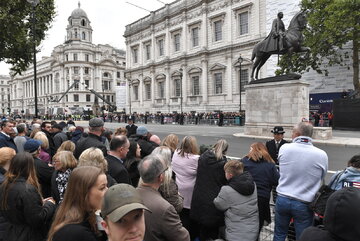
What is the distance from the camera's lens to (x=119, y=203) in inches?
64.4

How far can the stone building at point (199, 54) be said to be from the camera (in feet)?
109

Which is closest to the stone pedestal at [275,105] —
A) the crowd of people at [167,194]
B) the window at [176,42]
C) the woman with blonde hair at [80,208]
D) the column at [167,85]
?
the crowd of people at [167,194]

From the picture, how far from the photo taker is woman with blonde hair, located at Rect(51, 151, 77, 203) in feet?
11.1

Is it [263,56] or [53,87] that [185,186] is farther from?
[53,87]

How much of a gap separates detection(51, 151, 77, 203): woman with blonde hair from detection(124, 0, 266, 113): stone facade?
32574mm

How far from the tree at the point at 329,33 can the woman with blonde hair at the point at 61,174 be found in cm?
1963

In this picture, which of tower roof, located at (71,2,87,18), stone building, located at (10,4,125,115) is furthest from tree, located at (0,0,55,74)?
tower roof, located at (71,2,87,18)

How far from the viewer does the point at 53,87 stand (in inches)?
3767

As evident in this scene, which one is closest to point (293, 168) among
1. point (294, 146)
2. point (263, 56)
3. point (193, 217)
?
point (294, 146)

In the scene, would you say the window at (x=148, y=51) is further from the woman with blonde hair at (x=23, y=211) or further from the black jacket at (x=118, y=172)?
the woman with blonde hair at (x=23, y=211)

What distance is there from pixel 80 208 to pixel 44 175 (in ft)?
7.17

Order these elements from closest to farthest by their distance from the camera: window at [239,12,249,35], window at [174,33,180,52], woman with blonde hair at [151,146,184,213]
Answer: woman with blonde hair at [151,146,184,213] < window at [239,12,249,35] < window at [174,33,180,52]

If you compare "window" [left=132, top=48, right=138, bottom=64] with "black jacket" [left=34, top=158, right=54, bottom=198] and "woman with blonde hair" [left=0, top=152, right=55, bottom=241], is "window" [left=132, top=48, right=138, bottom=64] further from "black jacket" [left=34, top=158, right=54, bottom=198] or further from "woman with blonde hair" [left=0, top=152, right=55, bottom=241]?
"woman with blonde hair" [left=0, top=152, right=55, bottom=241]

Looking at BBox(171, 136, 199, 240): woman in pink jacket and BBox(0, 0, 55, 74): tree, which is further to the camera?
BBox(0, 0, 55, 74): tree
